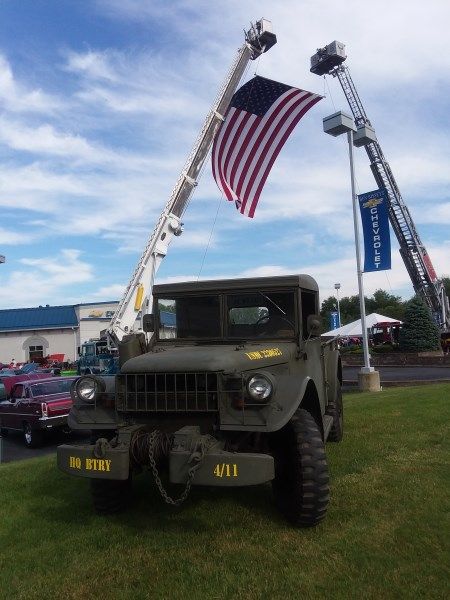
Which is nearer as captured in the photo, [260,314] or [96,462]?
[96,462]

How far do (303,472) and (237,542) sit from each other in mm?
751

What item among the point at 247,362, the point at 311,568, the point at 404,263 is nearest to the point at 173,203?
the point at 247,362

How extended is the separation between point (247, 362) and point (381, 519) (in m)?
1.72

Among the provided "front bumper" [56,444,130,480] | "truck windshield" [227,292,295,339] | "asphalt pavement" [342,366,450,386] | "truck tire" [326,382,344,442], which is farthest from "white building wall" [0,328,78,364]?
"front bumper" [56,444,130,480]

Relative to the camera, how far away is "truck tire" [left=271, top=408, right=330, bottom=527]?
451cm

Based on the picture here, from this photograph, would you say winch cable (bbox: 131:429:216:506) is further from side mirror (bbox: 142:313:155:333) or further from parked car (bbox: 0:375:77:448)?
parked car (bbox: 0:375:77:448)

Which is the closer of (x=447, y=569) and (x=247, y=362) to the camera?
(x=447, y=569)

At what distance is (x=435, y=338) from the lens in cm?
2900

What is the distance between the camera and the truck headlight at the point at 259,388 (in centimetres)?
444

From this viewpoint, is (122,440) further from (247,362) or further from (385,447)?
(385,447)

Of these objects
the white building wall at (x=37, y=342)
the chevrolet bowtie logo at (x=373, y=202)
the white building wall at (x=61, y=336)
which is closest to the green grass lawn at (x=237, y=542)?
the chevrolet bowtie logo at (x=373, y=202)

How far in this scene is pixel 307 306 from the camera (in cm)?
599

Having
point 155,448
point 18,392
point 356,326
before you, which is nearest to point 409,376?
point 356,326

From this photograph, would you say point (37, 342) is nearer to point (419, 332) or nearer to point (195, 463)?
point (419, 332)
